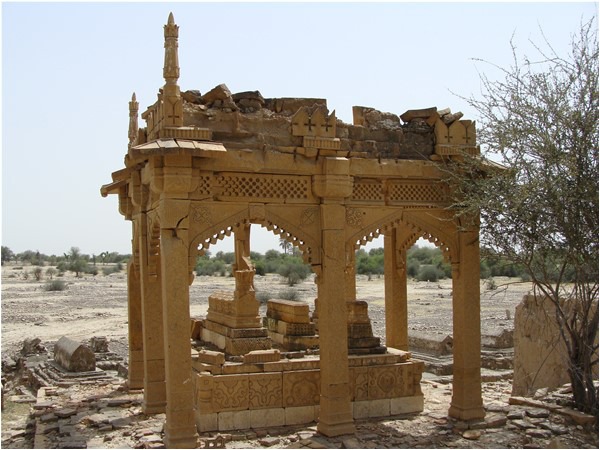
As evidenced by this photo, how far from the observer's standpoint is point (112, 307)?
32219 mm

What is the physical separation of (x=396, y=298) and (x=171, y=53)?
6324mm

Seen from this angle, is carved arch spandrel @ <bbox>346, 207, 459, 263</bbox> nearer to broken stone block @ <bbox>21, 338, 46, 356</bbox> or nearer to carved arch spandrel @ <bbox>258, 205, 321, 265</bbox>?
carved arch spandrel @ <bbox>258, 205, 321, 265</bbox>

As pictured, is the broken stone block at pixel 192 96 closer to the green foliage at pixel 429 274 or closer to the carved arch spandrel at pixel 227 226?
the carved arch spandrel at pixel 227 226

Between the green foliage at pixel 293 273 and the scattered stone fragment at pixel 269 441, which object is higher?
the green foliage at pixel 293 273

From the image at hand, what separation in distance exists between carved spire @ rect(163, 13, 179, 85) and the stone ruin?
0.5 inches

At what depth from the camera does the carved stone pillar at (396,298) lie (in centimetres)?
1307

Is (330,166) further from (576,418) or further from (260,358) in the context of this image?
(576,418)

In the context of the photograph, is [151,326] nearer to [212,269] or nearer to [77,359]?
[77,359]

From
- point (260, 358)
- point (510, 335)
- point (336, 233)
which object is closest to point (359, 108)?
point (336, 233)

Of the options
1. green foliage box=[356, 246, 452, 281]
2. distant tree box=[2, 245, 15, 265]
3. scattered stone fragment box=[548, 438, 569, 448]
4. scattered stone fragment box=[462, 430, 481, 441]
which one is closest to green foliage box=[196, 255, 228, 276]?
green foliage box=[356, 246, 452, 281]

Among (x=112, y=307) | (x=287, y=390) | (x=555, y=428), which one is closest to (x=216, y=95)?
(x=287, y=390)

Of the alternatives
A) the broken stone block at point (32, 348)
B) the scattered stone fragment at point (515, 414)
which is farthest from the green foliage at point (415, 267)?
the scattered stone fragment at point (515, 414)

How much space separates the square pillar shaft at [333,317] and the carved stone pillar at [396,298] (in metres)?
3.36

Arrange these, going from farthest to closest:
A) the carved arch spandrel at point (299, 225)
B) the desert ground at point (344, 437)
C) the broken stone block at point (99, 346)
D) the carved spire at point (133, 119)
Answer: the broken stone block at point (99, 346)
the carved spire at point (133, 119)
the carved arch spandrel at point (299, 225)
the desert ground at point (344, 437)
